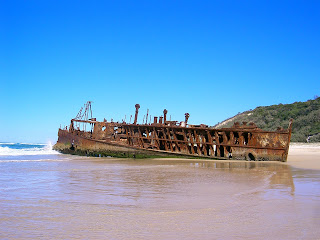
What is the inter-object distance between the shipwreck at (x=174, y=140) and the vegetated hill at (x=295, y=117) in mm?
14987

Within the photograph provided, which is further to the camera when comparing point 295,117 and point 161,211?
point 295,117

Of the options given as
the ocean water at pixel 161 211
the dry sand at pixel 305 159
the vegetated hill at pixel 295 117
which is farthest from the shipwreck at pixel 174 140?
the vegetated hill at pixel 295 117

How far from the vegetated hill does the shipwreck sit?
49.2 feet

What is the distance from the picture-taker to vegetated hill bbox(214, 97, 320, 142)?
32675 mm

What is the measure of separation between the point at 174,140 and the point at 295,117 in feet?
85.2

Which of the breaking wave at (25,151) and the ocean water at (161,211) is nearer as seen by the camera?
the ocean water at (161,211)

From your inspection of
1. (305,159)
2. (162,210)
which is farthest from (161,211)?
(305,159)

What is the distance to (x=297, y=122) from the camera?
37156mm

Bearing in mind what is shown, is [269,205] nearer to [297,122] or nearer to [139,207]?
[139,207]

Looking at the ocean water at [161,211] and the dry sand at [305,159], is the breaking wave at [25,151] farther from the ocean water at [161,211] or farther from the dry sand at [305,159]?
the ocean water at [161,211]

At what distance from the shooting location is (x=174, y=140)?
2027 cm

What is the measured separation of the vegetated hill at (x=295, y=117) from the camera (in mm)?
32675

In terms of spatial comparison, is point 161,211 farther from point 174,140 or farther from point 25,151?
point 25,151

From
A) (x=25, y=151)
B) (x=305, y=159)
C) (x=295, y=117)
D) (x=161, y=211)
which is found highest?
(x=295, y=117)
